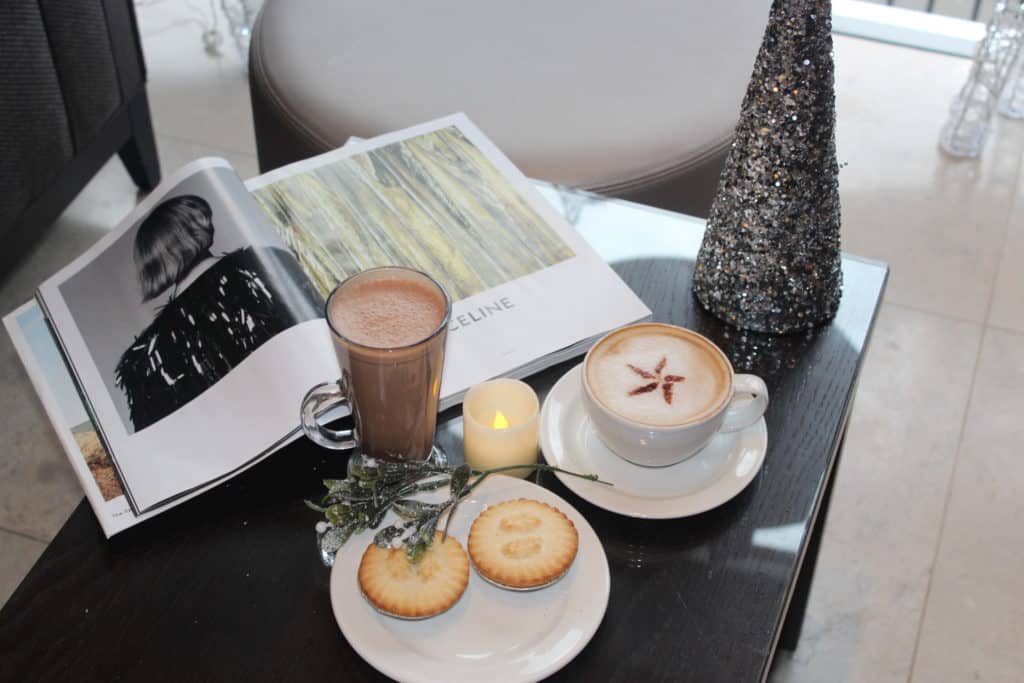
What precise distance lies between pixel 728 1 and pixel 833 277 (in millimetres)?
720

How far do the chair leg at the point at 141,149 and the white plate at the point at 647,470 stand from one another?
110 cm

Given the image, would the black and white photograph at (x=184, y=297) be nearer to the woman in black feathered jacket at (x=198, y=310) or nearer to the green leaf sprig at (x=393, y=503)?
the woman in black feathered jacket at (x=198, y=310)

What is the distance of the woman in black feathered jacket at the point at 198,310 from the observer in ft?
2.37

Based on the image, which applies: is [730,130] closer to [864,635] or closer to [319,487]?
[864,635]

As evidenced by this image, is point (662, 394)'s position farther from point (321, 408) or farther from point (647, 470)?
point (321, 408)

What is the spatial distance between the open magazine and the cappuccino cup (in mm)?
88

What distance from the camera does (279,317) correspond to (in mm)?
728

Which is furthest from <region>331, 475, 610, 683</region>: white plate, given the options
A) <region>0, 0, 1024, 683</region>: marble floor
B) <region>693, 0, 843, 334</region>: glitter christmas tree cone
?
<region>0, 0, 1024, 683</region>: marble floor

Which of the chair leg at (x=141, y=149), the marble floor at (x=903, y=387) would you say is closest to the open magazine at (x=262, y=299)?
the marble floor at (x=903, y=387)

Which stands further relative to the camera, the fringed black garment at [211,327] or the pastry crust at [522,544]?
the fringed black garment at [211,327]

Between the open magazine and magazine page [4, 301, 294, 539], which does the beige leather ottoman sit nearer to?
the open magazine

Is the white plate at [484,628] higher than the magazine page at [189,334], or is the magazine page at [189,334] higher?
the magazine page at [189,334]

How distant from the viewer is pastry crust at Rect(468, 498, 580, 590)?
0.60 m

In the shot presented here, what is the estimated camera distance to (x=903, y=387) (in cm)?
142
